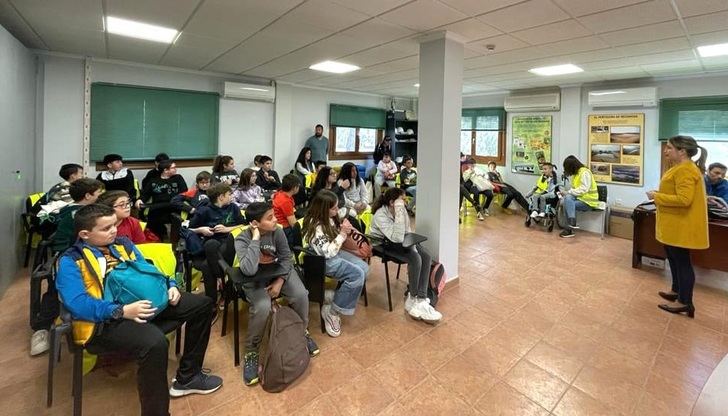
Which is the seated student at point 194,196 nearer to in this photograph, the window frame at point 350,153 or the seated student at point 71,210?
the seated student at point 71,210

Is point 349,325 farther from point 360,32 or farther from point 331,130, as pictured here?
point 331,130

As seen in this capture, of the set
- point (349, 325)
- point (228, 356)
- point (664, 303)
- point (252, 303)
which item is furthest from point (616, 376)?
point (228, 356)

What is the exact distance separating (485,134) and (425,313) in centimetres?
644

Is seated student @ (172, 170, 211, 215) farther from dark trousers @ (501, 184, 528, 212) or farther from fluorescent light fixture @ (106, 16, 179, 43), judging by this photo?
dark trousers @ (501, 184, 528, 212)

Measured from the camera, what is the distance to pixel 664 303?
→ 11.0 ft

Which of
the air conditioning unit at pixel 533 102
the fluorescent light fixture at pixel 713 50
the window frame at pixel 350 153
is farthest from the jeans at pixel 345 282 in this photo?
the air conditioning unit at pixel 533 102

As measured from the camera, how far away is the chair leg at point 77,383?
65.4 inches

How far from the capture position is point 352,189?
429cm

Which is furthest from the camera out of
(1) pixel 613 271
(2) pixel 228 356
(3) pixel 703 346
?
(1) pixel 613 271

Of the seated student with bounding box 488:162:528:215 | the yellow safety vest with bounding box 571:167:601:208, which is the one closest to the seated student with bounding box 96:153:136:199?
the seated student with bounding box 488:162:528:215

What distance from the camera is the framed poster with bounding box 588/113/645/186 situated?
6016 mm

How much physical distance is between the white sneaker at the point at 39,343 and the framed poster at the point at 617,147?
7667mm

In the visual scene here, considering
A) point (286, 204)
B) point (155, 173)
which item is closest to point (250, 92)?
point (155, 173)

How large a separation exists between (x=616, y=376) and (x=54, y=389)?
3347 mm
